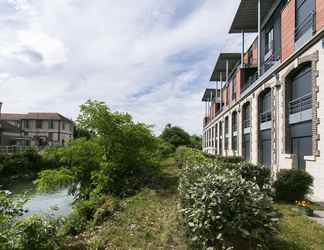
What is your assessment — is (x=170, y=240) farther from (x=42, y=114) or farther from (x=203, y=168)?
(x=42, y=114)

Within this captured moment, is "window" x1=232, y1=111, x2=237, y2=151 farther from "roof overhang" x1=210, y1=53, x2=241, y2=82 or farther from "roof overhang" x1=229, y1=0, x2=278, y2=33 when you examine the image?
"roof overhang" x1=229, y1=0, x2=278, y2=33

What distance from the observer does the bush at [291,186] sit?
10.5 m

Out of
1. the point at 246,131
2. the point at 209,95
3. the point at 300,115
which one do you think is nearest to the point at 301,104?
the point at 300,115

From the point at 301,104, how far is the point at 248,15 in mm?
12192

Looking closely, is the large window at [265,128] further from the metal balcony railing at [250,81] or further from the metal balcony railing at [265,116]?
the metal balcony railing at [250,81]

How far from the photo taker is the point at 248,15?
2233 cm

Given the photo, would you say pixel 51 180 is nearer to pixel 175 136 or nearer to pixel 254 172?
pixel 254 172

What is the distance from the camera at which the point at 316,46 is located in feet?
35.9

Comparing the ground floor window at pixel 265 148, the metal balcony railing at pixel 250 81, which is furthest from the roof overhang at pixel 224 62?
the ground floor window at pixel 265 148

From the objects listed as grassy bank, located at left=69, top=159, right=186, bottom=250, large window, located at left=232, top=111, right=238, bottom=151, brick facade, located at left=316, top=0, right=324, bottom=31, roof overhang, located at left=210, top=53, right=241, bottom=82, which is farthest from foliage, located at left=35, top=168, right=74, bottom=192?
roof overhang, located at left=210, top=53, right=241, bottom=82

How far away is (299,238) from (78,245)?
189 inches

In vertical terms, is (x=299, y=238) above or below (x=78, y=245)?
above

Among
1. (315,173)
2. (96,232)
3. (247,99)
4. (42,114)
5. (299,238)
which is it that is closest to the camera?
(299,238)

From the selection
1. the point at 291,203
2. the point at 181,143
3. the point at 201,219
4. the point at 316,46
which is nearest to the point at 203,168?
the point at 201,219
